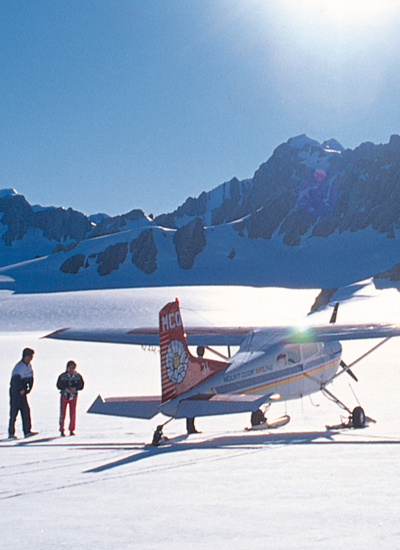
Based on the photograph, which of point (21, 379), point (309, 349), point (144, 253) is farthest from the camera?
point (144, 253)

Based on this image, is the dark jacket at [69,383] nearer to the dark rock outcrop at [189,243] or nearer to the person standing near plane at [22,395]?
the person standing near plane at [22,395]

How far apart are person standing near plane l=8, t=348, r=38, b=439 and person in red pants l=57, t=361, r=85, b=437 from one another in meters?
0.58

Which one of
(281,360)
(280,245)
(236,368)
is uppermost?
(280,245)

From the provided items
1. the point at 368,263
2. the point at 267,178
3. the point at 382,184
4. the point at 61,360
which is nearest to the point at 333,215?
the point at 382,184

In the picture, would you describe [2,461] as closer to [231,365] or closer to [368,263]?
[231,365]

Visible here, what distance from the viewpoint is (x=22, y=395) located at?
9.50m

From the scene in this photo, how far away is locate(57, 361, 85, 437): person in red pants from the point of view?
31.4 feet

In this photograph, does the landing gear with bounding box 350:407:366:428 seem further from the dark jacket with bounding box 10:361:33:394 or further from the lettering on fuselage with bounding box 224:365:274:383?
the dark jacket with bounding box 10:361:33:394

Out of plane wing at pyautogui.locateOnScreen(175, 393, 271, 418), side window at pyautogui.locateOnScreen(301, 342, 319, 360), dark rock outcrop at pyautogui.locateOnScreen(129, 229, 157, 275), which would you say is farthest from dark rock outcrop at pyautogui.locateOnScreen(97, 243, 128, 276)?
plane wing at pyautogui.locateOnScreen(175, 393, 271, 418)

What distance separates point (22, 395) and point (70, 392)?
2.86 feet

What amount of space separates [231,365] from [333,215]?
143m

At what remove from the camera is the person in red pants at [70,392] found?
9.59m

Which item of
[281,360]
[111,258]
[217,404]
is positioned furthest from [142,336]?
[111,258]

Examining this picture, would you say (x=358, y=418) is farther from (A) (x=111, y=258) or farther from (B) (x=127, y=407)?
(A) (x=111, y=258)
